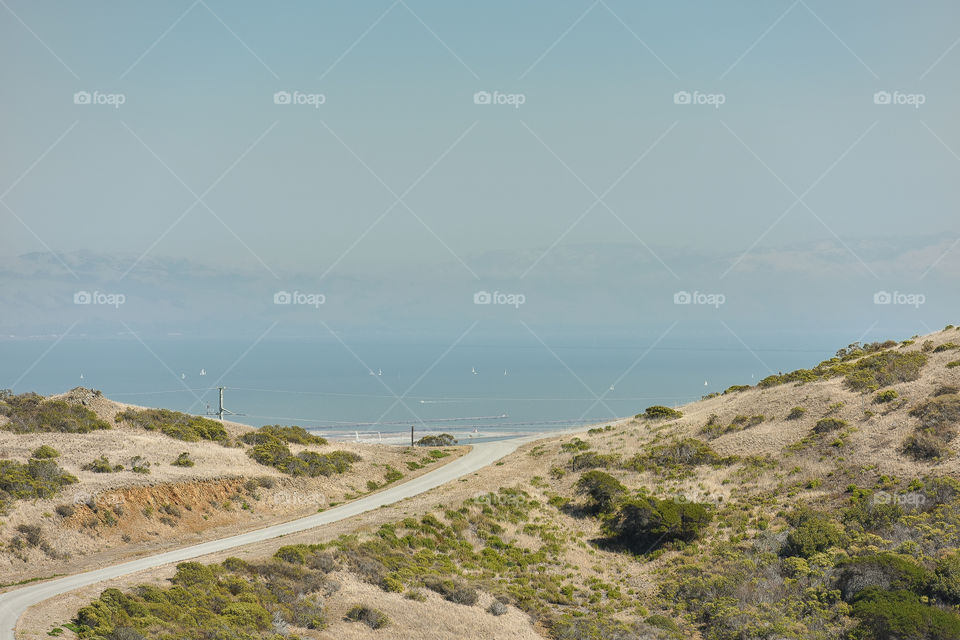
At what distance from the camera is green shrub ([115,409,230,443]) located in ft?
A: 172

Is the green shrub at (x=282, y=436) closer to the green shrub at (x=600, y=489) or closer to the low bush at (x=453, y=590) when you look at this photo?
→ the green shrub at (x=600, y=489)

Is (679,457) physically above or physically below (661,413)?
below

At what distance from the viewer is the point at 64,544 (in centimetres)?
3081

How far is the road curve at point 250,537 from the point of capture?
71.6ft

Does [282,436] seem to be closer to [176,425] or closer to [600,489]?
[176,425]

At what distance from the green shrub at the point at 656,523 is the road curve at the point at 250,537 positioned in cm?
1392

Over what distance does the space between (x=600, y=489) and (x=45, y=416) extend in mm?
40633

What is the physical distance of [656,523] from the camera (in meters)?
36.0

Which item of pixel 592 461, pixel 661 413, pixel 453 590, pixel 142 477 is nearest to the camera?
pixel 453 590

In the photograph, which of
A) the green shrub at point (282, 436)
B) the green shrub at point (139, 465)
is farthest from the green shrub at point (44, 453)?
the green shrub at point (282, 436)

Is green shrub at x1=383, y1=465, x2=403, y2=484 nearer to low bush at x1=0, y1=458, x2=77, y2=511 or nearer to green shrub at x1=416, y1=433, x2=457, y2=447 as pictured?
green shrub at x1=416, y1=433, x2=457, y2=447

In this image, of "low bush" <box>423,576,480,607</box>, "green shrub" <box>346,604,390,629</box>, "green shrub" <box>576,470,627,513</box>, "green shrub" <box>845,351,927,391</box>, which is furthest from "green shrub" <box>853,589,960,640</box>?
Answer: "green shrub" <box>845,351,927,391</box>

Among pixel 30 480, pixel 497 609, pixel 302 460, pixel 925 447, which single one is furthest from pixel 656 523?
pixel 30 480

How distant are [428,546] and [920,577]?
20819 mm
